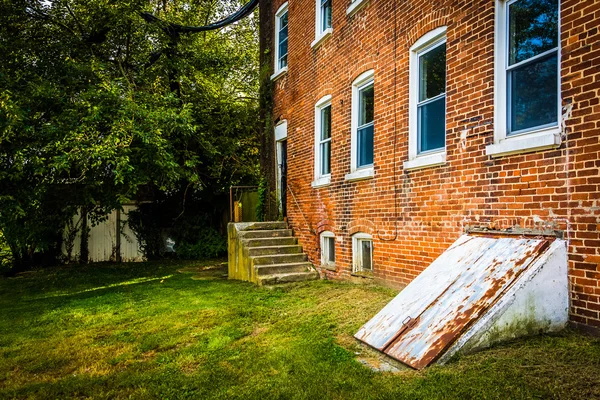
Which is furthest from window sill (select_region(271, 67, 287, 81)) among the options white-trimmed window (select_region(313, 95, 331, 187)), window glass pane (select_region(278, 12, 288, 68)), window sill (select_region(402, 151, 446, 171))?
window sill (select_region(402, 151, 446, 171))

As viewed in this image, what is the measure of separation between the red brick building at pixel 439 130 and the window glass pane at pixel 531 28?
0.01m

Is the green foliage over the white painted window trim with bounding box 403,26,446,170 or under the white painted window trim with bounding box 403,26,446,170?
under

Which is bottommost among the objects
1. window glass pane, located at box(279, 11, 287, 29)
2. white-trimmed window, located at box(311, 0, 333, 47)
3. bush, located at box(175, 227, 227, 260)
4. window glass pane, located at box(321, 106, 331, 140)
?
bush, located at box(175, 227, 227, 260)

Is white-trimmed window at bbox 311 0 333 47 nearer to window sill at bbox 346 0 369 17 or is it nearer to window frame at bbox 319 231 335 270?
window sill at bbox 346 0 369 17

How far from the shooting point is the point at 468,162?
5137 mm

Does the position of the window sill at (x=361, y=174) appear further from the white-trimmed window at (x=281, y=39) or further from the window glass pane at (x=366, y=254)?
the white-trimmed window at (x=281, y=39)

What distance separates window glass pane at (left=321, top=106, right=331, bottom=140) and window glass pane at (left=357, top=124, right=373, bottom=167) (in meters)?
1.48

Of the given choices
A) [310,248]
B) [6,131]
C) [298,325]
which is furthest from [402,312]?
[6,131]

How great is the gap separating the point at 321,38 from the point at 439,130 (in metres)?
4.45

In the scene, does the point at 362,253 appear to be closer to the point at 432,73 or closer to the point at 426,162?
the point at 426,162

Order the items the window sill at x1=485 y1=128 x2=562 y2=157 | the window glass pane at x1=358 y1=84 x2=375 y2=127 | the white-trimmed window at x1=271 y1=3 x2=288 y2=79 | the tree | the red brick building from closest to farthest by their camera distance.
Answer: the red brick building, the window sill at x1=485 y1=128 x2=562 y2=157, the window glass pane at x1=358 y1=84 x2=375 y2=127, the tree, the white-trimmed window at x1=271 y1=3 x2=288 y2=79

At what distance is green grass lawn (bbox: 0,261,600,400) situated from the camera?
3.00 meters

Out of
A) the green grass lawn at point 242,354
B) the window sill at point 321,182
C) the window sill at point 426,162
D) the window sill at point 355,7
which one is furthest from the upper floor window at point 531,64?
the window sill at point 321,182

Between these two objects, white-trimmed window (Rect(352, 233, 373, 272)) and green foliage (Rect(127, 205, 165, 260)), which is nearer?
white-trimmed window (Rect(352, 233, 373, 272))
